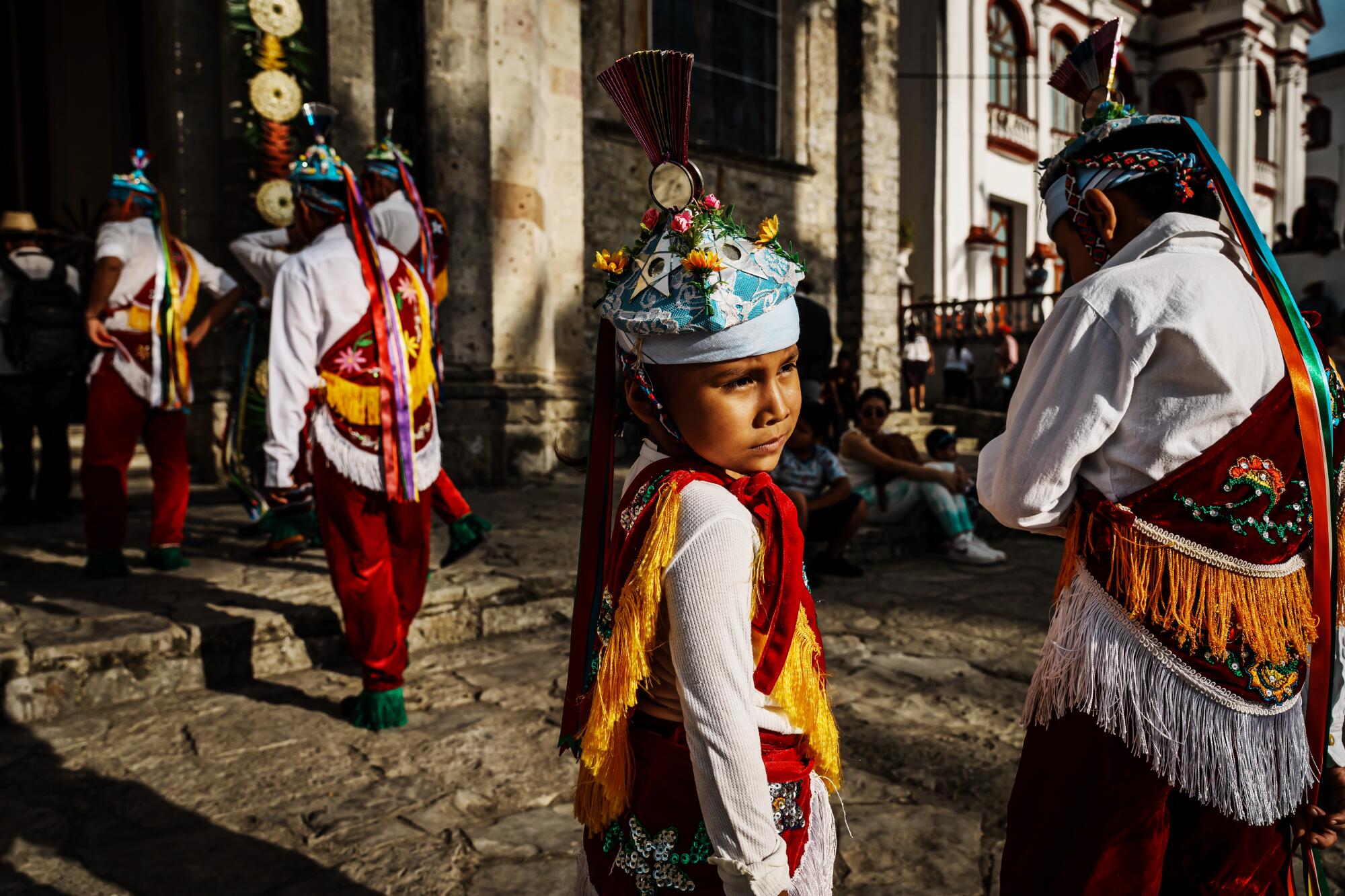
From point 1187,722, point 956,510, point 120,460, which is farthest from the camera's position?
point 956,510

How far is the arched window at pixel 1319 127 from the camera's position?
30.3 m

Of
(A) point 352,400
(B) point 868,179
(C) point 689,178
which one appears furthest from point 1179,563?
(B) point 868,179

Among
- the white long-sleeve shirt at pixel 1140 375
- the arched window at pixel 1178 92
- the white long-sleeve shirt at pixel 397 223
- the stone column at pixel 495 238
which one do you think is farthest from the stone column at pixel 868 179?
the arched window at pixel 1178 92

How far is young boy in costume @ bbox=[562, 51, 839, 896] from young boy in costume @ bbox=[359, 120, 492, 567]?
9.21 ft

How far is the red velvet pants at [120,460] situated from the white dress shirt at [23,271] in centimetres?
192

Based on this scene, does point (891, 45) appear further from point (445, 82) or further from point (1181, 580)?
point (1181, 580)

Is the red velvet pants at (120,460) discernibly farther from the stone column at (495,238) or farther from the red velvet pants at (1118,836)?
the red velvet pants at (1118,836)

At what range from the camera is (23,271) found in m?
5.98

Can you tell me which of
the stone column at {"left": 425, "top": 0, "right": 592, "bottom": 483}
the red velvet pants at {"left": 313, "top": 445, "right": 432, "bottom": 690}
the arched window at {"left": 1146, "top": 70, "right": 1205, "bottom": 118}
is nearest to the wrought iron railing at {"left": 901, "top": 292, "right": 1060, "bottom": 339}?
the stone column at {"left": 425, "top": 0, "right": 592, "bottom": 483}

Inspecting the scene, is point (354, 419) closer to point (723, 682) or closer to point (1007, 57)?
point (723, 682)

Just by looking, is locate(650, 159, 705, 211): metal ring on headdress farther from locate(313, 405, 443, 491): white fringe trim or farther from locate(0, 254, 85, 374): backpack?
locate(0, 254, 85, 374): backpack

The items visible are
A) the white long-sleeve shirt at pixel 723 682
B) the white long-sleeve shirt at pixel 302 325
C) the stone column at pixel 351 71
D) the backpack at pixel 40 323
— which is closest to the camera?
the white long-sleeve shirt at pixel 723 682

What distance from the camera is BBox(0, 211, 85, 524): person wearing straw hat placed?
590cm

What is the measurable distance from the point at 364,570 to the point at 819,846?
2.12m
